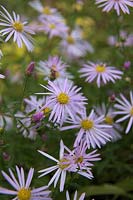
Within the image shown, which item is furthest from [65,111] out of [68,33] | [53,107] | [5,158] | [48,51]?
[68,33]

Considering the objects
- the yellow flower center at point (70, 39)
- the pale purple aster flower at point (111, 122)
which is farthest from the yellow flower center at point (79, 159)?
the yellow flower center at point (70, 39)

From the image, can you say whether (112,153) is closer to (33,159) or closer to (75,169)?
(33,159)

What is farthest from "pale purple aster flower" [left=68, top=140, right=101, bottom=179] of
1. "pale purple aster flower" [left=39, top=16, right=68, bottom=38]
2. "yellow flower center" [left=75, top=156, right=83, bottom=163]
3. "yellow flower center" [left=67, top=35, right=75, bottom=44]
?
"yellow flower center" [left=67, top=35, right=75, bottom=44]

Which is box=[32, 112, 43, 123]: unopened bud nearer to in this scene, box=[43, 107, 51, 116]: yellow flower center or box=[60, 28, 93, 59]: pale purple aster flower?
box=[43, 107, 51, 116]: yellow flower center

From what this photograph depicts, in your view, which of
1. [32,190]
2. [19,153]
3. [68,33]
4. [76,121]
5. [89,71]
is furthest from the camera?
[68,33]

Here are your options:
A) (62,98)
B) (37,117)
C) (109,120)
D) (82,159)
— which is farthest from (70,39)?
(82,159)

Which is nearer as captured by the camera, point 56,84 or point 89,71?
point 56,84
